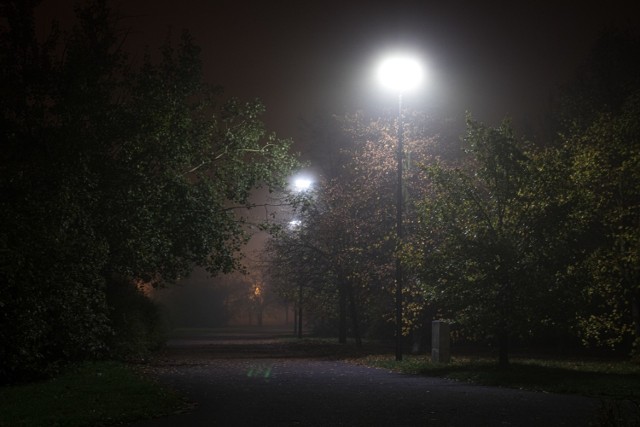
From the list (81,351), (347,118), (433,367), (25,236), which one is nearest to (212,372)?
(81,351)

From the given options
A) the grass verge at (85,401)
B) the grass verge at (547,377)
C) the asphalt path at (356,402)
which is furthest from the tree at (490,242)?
the grass verge at (85,401)

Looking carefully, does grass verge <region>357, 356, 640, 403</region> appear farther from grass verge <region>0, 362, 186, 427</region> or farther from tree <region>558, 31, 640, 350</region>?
grass verge <region>0, 362, 186, 427</region>

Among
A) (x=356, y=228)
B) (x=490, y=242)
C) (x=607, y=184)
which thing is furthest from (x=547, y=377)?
(x=356, y=228)

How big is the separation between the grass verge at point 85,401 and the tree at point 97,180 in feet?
2.83

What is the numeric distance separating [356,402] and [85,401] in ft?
16.0

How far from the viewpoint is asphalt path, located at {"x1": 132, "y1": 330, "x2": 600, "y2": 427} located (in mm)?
10578

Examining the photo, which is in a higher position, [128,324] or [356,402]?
[128,324]

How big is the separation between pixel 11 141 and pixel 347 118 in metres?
18.0

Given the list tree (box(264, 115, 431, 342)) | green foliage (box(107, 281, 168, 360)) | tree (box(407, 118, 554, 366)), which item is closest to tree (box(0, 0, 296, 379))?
green foliage (box(107, 281, 168, 360))

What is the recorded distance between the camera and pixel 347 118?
34375 millimetres

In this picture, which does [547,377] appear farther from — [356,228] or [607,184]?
[356,228]

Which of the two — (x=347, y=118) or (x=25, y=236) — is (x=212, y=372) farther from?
(x=347, y=118)

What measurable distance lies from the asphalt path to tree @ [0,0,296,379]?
3514mm

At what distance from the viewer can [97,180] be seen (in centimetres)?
1842
